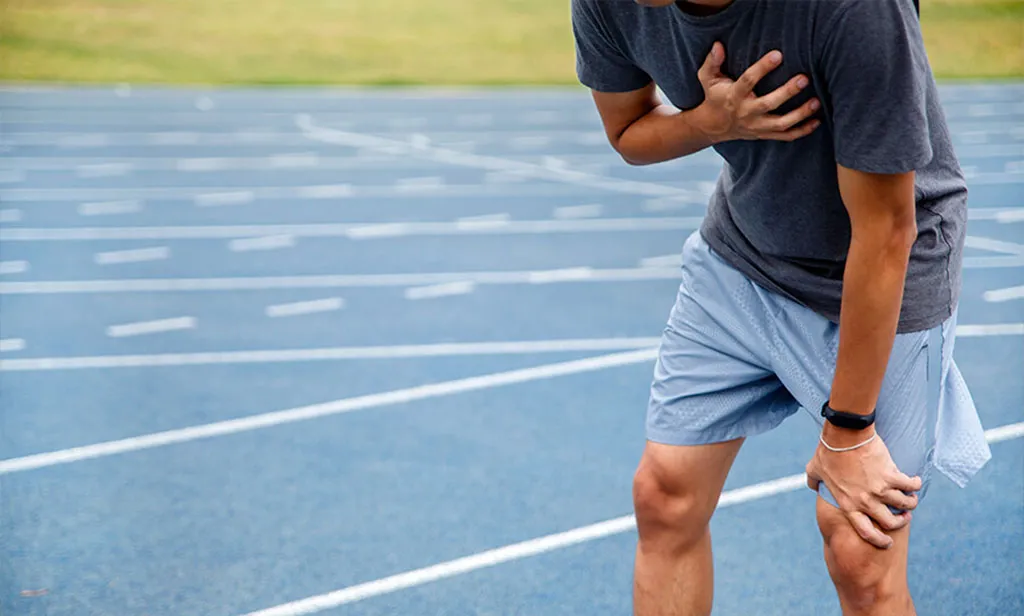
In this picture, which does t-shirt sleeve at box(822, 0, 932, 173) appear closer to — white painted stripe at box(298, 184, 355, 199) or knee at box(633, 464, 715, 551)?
knee at box(633, 464, 715, 551)

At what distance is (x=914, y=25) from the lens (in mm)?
2131

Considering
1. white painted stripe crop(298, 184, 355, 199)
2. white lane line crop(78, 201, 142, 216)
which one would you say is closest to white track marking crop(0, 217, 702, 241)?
white lane line crop(78, 201, 142, 216)

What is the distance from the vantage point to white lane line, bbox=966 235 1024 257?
29.6 ft

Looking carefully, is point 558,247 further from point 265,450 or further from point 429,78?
point 429,78

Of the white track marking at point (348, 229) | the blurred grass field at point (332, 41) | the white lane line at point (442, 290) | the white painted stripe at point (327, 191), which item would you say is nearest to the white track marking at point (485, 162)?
the white track marking at point (348, 229)

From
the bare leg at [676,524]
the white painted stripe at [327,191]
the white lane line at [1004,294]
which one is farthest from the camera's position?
the white painted stripe at [327,191]

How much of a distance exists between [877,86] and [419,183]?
33.6 ft

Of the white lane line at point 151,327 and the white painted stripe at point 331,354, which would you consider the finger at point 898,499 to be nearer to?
the white painted stripe at point 331,354

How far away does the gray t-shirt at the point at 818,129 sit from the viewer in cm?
204

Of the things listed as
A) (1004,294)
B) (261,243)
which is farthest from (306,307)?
(1004,294)

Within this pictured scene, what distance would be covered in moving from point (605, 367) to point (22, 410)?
2.63 m

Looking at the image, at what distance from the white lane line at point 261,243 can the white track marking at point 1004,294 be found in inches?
186

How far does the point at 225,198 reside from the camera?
11.5 metres

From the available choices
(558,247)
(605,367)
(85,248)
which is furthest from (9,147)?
(605,367)
